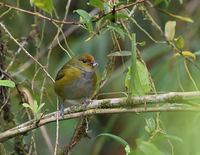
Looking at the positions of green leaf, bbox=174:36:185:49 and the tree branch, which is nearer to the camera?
the tree branch

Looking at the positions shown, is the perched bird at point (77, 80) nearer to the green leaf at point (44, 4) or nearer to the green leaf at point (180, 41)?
the green leaf at point (180, 41)

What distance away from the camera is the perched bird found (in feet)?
10.6

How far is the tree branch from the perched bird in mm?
727

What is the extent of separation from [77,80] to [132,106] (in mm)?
1269

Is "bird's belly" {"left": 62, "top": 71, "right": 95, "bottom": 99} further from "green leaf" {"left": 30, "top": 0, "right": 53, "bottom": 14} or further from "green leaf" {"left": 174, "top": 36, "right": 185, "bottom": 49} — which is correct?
"green leaf" {"left": 30, "top": 0, "right": 53, "bottom": 14}

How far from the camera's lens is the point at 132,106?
214 cm

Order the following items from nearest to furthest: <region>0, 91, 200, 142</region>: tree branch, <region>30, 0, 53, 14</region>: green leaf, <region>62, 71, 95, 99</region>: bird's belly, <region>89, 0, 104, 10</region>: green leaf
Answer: <region>0, 91, 200, 142</region>: tree branch < <region>89, 0, 104, 10</region>: green leaf < <region>30, 0, 53, 14</region>: green leaf < <region>62, 71, 95, 99</region>: bird's belly

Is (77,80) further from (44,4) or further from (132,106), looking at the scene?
(132,106)

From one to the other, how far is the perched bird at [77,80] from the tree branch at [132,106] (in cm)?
73

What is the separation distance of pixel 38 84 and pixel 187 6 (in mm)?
1850

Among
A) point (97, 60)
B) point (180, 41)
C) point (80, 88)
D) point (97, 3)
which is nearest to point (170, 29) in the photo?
point (180, 41)

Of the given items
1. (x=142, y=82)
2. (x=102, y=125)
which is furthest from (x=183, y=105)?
(x=102, y=125)

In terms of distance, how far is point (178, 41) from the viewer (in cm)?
265

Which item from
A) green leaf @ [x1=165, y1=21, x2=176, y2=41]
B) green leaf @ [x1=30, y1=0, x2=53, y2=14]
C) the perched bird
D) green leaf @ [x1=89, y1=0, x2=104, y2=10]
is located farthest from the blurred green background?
green leaf @ [x1=89, y1=0, x2=104, y2=10]
